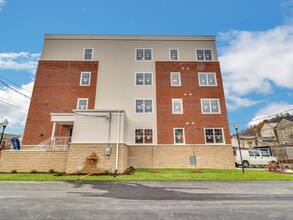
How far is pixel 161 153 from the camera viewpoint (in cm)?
1567

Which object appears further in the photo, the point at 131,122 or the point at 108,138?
the point at 131,122

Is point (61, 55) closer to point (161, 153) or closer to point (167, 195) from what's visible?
point (161, 153)

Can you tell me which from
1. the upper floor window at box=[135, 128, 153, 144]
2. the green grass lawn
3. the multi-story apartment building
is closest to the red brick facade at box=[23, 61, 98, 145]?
the multi-story apartment building

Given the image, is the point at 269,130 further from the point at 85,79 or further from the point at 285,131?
the point at 85,79

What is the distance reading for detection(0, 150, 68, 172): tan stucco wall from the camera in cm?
1266

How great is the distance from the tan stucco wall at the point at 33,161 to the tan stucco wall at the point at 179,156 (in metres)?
6.11

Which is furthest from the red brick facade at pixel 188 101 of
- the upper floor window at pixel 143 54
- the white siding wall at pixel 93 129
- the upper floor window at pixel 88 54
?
the upper floor window at pixel 88 54

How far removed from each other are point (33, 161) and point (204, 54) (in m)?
21.1

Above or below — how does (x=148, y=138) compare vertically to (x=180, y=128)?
below

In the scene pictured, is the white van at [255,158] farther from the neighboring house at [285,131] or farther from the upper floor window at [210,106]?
the neighboring house at [285,131]

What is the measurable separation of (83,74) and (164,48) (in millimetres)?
10402

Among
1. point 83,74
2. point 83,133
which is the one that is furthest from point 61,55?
point 83,133

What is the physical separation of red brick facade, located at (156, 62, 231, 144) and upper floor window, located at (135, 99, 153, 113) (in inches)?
34.6

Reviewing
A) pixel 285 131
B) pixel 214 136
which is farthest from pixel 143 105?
pixel 285 131
